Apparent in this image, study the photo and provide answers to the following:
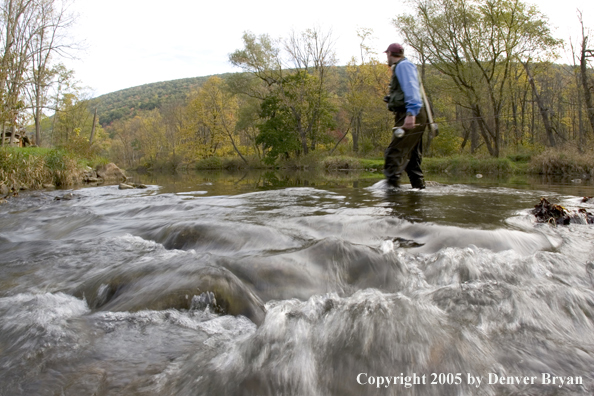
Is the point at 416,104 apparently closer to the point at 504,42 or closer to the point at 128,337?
the point at 128,337

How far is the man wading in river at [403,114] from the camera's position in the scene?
5.87 meters

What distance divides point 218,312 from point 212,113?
49.2 metres

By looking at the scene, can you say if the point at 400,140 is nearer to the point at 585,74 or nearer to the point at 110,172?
the point at 585,74

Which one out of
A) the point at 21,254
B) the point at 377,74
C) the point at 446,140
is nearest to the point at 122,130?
the point at 377,74

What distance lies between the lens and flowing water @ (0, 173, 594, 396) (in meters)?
1.60

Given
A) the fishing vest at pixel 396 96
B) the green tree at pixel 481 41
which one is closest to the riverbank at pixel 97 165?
the green tree at pixel 481 41

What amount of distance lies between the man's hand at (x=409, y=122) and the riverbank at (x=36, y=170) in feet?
38.5

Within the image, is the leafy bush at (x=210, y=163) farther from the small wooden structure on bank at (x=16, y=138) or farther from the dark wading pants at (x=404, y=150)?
the dark wading pants at (x=404, y=150)

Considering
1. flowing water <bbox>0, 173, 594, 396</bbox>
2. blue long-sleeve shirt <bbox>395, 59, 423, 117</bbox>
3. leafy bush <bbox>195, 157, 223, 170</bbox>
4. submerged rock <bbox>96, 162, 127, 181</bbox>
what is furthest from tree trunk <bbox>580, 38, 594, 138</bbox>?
leafy bush <bbox>195, 157, 223, 170</bbox>

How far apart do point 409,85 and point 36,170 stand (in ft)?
46.2

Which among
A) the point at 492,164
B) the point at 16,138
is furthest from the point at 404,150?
the point at 16,138

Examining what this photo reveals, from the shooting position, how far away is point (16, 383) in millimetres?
1553

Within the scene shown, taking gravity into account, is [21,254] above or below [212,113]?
below

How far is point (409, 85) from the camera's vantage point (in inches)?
230
